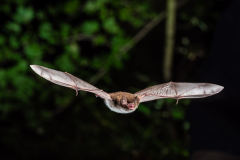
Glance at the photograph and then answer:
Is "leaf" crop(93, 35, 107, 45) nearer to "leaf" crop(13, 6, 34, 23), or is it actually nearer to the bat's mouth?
"leaf" crop(13, 6, 34, 23)

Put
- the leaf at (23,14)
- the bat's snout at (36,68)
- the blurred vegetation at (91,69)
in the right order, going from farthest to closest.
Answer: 1. the blurred vegetation at (91,69)
2. the leaf at (23,14)
3. the bat's snout at (36,68)

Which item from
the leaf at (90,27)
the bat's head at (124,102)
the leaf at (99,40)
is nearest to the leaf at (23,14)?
the leaf at (90,27)

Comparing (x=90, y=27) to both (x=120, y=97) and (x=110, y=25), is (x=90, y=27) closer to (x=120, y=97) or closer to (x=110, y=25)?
(x=110, y=25)

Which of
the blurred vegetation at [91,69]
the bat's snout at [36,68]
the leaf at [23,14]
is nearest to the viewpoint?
the bat's snout at [36,68]

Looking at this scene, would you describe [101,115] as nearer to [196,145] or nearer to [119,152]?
[119,152]

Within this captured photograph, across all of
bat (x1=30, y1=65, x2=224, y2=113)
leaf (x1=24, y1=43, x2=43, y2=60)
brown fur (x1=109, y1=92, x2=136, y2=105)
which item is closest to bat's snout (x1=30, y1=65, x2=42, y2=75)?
bat (x1=30, y1=65, x2=224, y2=113)

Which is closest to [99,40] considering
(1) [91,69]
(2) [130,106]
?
(1) [91,69]

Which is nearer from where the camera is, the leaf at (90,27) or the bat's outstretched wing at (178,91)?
the bat's outstretched wing at (178,91)

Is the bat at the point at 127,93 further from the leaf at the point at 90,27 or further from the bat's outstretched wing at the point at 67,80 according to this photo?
the leaf at the point at 90,27
